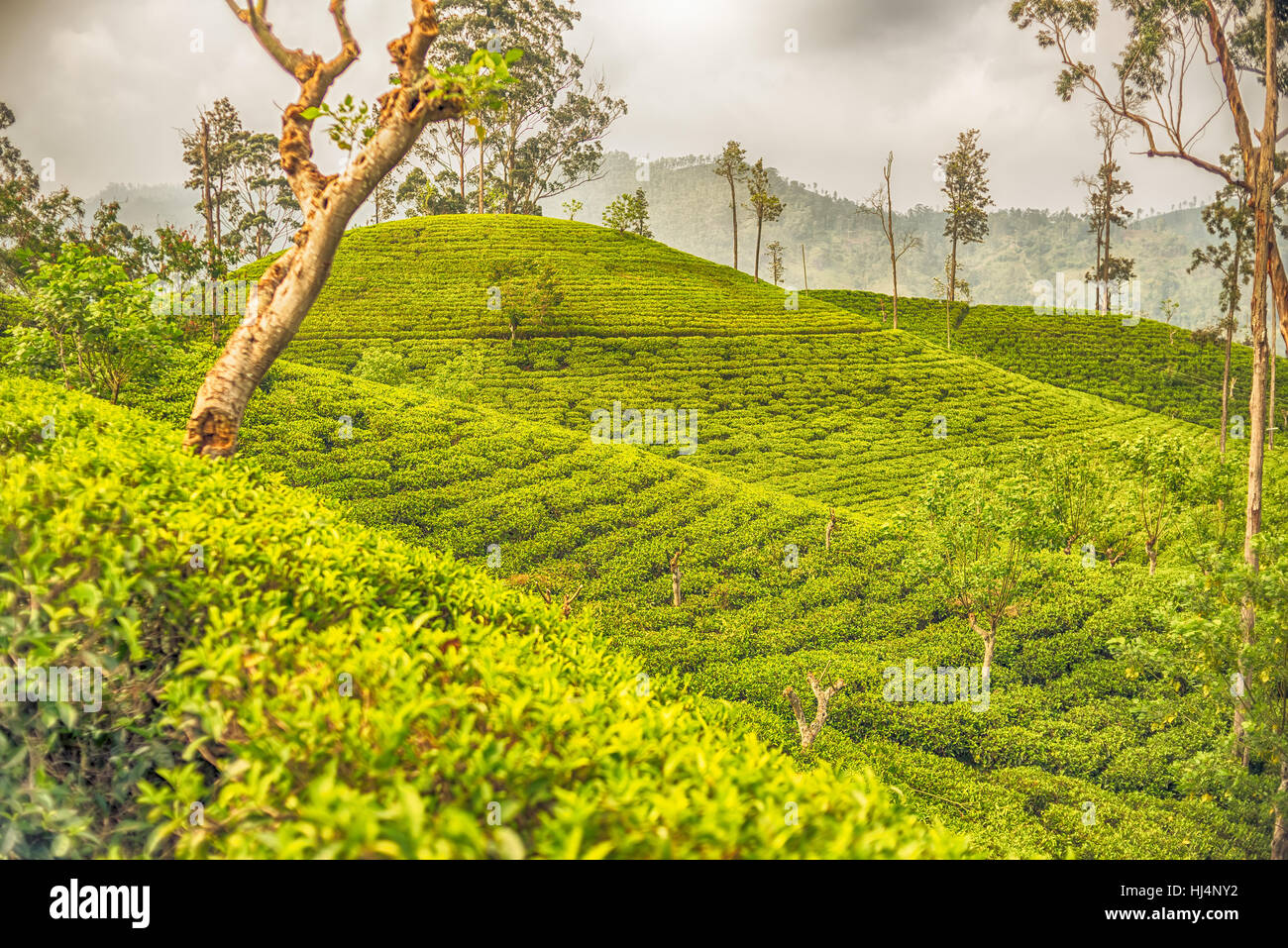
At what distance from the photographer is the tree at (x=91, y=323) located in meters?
7.26

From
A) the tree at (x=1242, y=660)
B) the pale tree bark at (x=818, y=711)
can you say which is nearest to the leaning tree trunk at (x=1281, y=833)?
the tree at (x=1242, y=660)

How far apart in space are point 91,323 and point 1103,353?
4486cm

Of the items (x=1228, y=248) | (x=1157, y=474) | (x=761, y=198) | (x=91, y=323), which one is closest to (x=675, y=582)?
(x=91, y=323)

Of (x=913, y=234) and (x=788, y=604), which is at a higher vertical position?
(x=913, y=234)

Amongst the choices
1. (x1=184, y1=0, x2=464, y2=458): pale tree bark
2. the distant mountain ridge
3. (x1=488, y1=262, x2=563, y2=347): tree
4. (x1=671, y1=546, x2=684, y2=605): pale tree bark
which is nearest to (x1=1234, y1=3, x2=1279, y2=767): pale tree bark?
(x1=671, y1=546, x2=684, y2=605): pale tree bark

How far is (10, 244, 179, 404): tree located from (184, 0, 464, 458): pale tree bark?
379cm

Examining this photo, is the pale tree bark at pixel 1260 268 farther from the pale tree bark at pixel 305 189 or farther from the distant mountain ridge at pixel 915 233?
the distant mountain ridge at pixel 915 233

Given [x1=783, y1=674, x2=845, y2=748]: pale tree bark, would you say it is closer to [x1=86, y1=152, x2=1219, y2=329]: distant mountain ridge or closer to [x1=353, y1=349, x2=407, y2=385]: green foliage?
[x1=353, y1=349, x2=407, y2=385]: green foliage

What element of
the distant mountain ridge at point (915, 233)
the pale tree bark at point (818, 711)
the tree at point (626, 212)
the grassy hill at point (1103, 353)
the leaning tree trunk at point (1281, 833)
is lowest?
the leaning tree trunk at point (1281, 833)

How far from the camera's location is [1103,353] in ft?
117

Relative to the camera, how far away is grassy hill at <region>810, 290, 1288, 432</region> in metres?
31.0

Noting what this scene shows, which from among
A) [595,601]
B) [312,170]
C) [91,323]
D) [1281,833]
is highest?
[312,170]

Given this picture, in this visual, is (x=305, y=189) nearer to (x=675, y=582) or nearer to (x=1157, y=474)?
(x=675, y=582)
